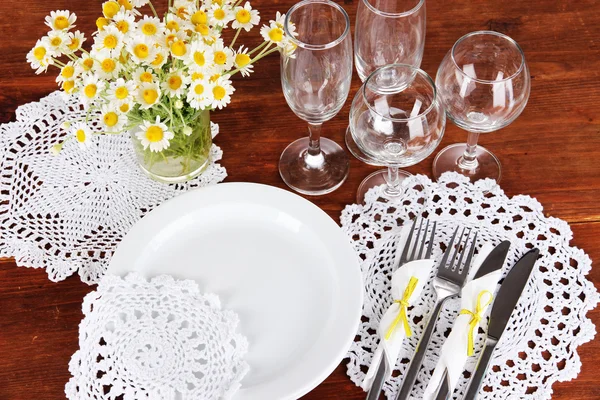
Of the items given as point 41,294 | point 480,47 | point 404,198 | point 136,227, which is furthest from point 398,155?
point 41,294

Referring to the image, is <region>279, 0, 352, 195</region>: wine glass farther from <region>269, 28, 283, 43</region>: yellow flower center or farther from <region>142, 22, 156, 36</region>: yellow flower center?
<region>142, 22, 156, 36</region>: yellow flower center

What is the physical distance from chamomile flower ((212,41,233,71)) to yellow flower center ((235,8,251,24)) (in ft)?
0.14

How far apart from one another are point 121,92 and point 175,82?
0.21ft

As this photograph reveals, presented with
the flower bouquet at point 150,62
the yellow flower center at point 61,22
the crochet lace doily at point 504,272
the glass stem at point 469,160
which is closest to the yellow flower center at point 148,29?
the flower bouquet at point 150,62

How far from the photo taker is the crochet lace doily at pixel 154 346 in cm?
82

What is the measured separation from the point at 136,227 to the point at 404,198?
1.23 ft

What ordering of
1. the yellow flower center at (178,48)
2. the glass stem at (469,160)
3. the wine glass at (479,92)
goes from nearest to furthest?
the yellow flower center at (178,48) < the wine glass at (479,92) < the glass stem at (469,160)

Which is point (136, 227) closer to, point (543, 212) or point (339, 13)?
point (339, 13)

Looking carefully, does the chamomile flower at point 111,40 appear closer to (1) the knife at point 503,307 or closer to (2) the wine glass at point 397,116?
(2) the wine glass at point 397,116

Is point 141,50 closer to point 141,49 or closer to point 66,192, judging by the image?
point 141,49


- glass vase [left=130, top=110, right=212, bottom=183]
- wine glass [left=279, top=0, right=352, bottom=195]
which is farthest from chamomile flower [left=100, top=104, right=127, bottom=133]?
wine glass [left=279, top=0, right=352, bottom=195]

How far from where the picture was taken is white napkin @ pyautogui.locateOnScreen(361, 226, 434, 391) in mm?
852

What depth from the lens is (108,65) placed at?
2.72 feet

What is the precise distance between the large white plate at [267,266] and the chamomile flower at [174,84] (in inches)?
6.5
